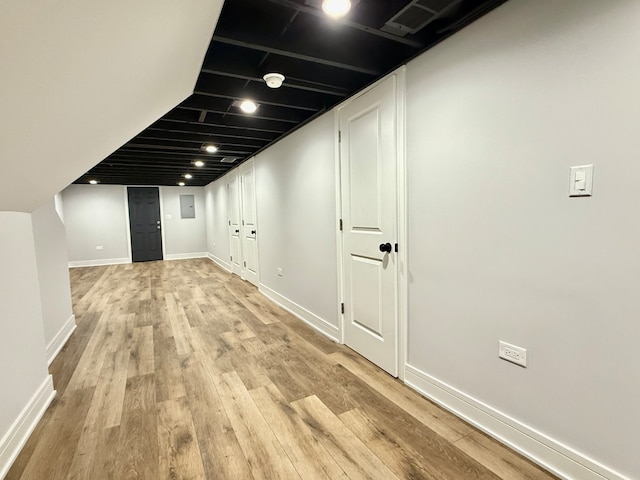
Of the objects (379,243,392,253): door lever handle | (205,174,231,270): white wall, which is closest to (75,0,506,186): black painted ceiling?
(379,243,392,253): door lever handle

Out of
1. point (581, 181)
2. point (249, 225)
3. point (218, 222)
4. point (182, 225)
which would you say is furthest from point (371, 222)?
point (182, 225)

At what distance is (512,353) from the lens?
1522 mm

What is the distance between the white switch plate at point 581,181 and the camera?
1.22m

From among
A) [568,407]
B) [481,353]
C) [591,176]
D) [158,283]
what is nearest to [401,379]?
[481,353]

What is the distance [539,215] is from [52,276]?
3.90 meters

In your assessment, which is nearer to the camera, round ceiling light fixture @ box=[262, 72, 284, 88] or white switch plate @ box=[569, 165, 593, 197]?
white switch plate @ box=[569, 165, 593, 197]

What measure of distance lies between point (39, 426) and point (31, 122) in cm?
→ 175

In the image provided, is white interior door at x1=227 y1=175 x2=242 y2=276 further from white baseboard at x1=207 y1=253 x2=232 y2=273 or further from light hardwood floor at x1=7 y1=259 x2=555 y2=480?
light hardwood floor at x1=7 y1=259 x2=555 y2=480

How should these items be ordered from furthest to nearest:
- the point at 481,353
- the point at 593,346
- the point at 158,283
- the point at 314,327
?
the point at 158,283 → the point at 314,327 → the point at 481,353 → the point at 593,346

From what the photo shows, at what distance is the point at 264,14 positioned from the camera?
174 centimetres

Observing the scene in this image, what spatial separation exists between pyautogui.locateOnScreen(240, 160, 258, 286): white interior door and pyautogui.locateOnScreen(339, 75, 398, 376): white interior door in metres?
2.65

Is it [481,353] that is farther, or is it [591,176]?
[481,353]

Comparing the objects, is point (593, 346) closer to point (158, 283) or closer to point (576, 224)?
point (576, 224)

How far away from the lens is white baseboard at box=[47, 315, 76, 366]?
106 inches
